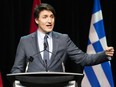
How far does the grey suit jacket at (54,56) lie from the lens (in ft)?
8.44

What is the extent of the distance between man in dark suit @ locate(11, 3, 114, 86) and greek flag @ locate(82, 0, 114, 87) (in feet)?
4.68

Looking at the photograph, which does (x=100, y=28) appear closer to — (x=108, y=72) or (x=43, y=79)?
(x=108, y=72)

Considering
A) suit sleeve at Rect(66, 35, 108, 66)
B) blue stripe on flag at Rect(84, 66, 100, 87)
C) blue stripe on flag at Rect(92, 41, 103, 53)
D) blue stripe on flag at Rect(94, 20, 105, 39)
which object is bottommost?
blue stripe on flag at Rect(84, 66, 100, 87)

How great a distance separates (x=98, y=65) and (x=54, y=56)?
1655mm

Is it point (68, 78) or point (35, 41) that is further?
point (35, 41)

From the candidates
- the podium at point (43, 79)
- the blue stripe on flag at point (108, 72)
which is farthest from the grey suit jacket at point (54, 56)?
the blue stripe on flag at point (108, 72)

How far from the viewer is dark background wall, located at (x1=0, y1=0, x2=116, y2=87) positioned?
4230 mm

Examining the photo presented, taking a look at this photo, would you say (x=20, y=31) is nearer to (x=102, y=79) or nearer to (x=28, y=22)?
(x=28, y=22)

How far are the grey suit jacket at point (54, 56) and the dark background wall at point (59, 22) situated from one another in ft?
5.09

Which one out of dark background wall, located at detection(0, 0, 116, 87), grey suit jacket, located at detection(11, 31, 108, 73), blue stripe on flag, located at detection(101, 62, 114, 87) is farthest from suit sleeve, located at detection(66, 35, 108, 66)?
dark background wall, located at detection(0, 0, 116, 87)

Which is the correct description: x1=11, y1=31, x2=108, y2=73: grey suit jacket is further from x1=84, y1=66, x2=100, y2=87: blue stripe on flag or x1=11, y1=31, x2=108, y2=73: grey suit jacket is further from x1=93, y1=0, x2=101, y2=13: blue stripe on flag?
x1=93, y1=0, x2=101, y2=13: blue stripe on flag

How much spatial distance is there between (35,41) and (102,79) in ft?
5.52

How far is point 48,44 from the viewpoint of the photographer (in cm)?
260

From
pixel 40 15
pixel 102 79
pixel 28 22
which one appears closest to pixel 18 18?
pixel 28 22
